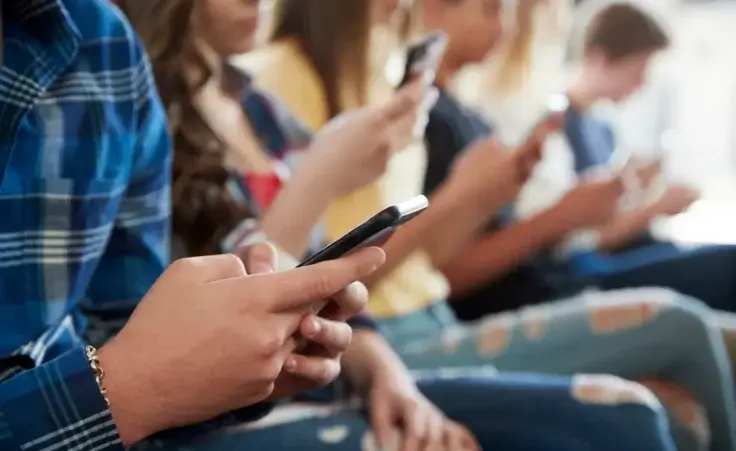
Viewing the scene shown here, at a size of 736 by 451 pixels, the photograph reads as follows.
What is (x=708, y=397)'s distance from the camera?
33.7 inches

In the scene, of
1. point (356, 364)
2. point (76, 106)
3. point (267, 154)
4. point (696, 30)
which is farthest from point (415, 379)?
point (696, 30)

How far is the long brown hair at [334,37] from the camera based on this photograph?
0.89 meters

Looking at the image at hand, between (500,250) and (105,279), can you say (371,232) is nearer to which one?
(105,279)

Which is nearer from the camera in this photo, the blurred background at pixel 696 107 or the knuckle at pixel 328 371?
the knuckle at pixel 328 371

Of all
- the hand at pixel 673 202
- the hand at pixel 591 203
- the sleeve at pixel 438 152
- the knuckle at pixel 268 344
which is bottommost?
the hand at pixel 673 202

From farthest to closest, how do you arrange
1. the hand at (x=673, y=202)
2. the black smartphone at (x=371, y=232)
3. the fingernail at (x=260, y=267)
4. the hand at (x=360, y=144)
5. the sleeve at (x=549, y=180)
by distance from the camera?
the hand at (x=673, y=202) < the sleeve at (x=549, y=180) < the hand at (x=360, y=144) < the fingernail at (x=260, y=267) < the black smartphone at (x=371, y=232)

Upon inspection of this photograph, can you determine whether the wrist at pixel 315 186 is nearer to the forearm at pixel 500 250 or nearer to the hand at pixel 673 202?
the forearm at pixel 500 250

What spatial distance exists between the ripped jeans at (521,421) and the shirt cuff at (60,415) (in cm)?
16

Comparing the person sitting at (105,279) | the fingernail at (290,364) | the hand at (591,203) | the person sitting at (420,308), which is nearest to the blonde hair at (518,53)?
the hand at (591,203)

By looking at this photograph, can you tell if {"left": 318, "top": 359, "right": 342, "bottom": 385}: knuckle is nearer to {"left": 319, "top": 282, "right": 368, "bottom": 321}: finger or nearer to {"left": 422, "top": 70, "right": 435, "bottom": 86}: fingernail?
{"left": 319, "top": 282, "right": 368, "bottom": 321}: finger

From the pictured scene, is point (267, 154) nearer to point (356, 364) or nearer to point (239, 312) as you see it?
point (356, 364)

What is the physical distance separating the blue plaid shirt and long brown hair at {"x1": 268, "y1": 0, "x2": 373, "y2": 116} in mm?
272

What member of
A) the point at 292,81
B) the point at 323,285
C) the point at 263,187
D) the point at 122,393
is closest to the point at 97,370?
the point at 122,393

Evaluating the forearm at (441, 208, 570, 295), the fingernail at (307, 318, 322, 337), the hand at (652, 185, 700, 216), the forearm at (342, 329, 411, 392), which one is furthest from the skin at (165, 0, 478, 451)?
the hand at (652, 185, 700, 216)
